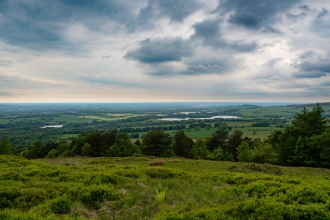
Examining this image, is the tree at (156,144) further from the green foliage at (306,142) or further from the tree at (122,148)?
the green foliage at (306,142)

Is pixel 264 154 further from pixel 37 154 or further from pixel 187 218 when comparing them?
pixel 37 154

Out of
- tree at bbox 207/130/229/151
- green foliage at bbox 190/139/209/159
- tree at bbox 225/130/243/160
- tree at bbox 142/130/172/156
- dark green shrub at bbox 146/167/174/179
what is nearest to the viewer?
dark green shrub at bbox 146/167/174/179

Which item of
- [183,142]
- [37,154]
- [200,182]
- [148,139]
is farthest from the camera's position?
[37,154]

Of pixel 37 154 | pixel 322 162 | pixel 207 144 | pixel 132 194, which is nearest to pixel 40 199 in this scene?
pixel 132 194

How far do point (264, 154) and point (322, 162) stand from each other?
7507mm

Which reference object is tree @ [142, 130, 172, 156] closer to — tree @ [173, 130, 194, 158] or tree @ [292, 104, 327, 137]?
tree @ [173, 130, 194, 158]

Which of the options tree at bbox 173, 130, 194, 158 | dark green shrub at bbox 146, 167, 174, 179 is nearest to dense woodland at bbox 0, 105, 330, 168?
tree at bbox 173, 130, 194, 158

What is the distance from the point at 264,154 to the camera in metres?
31.8

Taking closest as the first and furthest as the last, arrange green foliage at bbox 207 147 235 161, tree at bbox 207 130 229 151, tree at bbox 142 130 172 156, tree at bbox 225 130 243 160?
green foliage at bbox 207 147 235 161, tree at bbox 142 130 172 156, tree at bbox 225 130 243 160, tree at bbox 207 130 229 151

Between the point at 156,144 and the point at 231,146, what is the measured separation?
66.1 feet

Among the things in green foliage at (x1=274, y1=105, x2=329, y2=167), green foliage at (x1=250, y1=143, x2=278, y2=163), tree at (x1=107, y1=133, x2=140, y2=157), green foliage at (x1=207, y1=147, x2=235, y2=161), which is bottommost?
green foliage at (x1=207, y1=147, x2=235, y2=161)

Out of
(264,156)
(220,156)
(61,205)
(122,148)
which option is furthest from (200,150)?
(61,205)

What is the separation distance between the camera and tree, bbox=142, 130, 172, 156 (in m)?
45.2

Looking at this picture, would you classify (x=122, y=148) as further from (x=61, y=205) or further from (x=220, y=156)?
(x=61, y=205)
